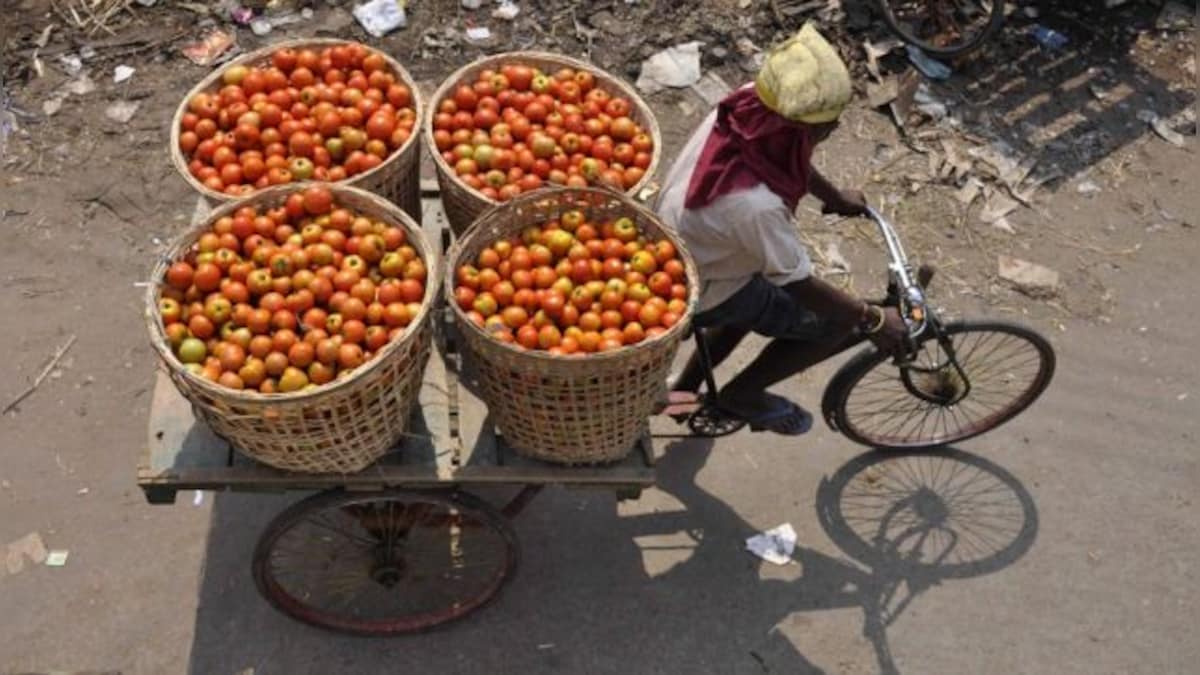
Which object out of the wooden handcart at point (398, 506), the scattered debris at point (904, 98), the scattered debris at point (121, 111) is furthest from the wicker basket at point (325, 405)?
the scattered debris at point (904, 98)

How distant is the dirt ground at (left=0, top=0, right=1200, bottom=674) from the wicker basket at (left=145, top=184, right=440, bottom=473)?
1.31 meters

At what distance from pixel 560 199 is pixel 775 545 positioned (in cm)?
192

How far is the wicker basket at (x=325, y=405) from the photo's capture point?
2.74 m

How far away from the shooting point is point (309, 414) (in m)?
2.80

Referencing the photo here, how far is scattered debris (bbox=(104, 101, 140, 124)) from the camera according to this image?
5676 mm

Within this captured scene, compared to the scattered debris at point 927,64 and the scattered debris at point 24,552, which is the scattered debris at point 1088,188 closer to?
the scattered debris at point 927,64

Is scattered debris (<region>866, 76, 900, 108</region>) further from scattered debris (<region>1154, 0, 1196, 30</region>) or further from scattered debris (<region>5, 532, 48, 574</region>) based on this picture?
scattered debris (<region>5, 532, 48, 574</region>)

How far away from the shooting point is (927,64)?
6613mm

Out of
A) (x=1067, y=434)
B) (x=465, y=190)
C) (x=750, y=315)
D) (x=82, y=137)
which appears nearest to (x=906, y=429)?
(x=1067, y=434)

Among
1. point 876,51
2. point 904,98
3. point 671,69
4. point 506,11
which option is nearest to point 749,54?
point 671,69

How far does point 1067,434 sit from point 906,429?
30.4 inches

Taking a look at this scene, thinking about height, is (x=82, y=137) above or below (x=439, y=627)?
above

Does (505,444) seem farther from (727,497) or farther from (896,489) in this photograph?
(896,489)

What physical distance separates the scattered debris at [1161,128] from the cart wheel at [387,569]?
510 centimetres
